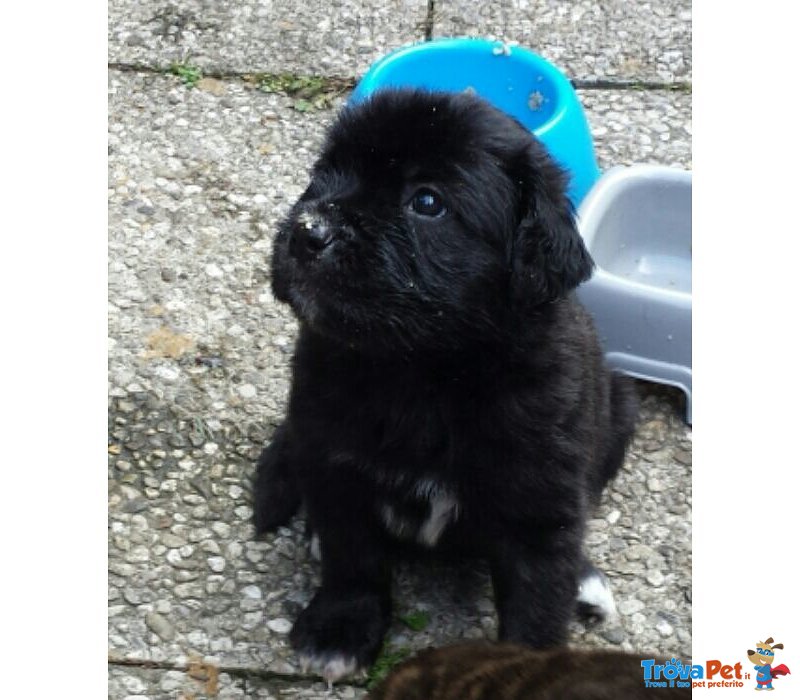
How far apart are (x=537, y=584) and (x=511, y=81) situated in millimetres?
2175

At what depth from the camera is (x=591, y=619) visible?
3.20 metres

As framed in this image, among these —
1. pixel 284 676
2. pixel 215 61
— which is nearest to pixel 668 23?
pixel 215 61

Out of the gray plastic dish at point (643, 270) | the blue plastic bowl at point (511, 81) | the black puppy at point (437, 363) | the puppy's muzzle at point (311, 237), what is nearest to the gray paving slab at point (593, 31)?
the blue plastic bowl at point (511, 81)

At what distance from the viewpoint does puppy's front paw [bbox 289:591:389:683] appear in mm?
3012

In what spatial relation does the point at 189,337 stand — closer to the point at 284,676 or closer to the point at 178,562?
the point at 178,562

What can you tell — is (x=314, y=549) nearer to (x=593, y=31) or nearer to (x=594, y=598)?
(x=594, y=598)

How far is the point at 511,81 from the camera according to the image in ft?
14.6

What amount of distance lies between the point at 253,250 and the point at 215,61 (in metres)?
1.16

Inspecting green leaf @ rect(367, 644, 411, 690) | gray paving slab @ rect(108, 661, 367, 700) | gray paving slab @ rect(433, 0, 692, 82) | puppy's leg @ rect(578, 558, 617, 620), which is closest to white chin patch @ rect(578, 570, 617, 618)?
puppy's leg @ rect(578, 558, 617, 620)

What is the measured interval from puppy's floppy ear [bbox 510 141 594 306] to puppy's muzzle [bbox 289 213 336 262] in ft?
1.26

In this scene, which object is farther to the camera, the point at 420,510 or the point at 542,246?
the point at 420,510
